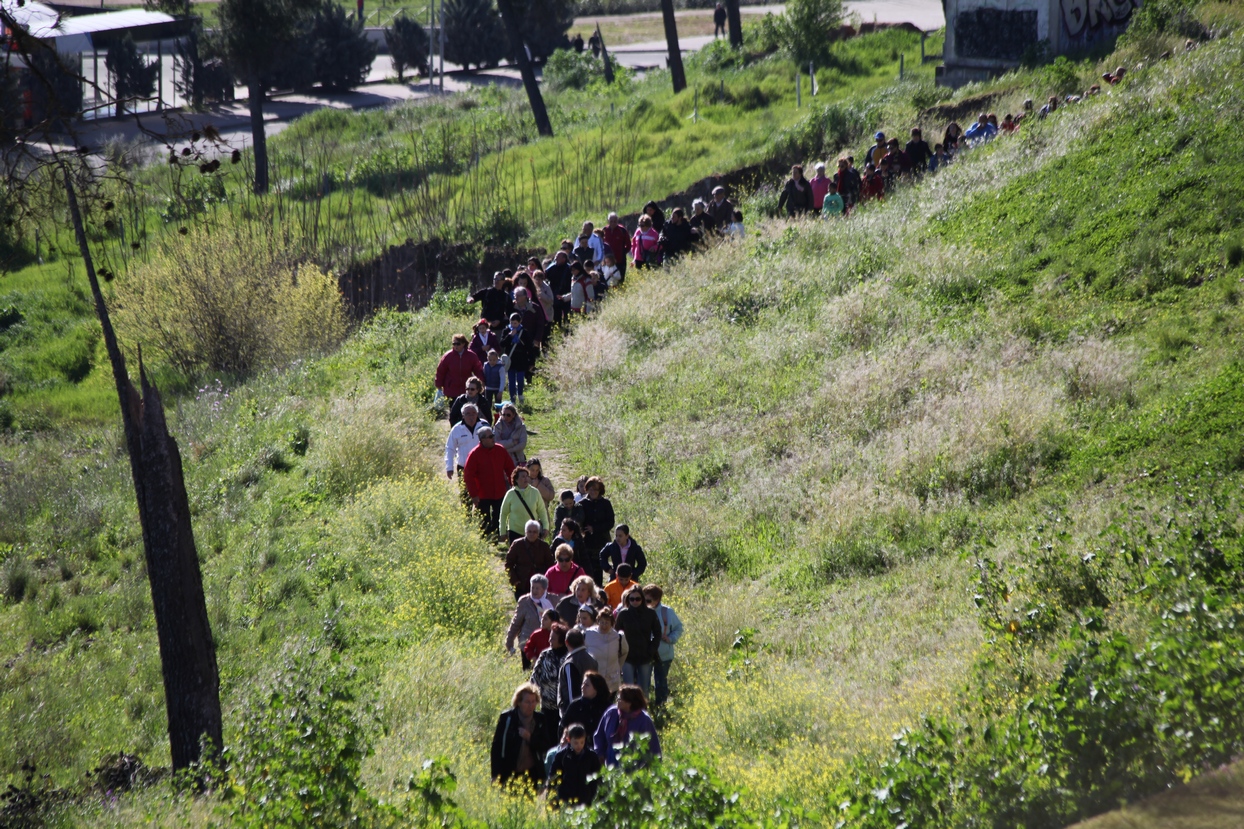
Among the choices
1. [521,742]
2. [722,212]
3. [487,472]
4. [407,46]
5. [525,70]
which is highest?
[407,46]

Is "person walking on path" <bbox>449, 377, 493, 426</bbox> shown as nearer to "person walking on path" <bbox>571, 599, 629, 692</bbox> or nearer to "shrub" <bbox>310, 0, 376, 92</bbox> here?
"person walking on path" <bbox>571, 599, 629, 692</bbox>

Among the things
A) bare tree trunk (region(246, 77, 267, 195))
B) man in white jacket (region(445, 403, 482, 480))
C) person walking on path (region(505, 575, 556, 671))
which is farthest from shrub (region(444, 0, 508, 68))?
person walking on path (region(505, 575, 556, 671))

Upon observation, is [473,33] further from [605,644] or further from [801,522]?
[605,644]

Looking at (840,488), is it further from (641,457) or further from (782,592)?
(641,457)

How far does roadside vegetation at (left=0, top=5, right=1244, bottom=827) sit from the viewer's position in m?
6.28

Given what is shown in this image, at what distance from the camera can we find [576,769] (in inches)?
268

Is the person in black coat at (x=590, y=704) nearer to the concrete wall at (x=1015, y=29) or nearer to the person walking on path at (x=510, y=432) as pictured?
the person walking on path at (x=510, y=432)

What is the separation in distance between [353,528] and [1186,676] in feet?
31.9

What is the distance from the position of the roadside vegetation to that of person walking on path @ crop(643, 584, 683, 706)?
10.7 inches

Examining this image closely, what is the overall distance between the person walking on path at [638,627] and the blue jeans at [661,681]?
254 millimetres

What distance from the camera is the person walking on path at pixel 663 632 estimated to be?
343 inches

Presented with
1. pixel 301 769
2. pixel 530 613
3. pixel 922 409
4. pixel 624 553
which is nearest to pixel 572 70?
pixel 922 409

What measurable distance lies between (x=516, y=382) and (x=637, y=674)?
788 centimetres

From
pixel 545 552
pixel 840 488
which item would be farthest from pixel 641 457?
pixel 545 552
